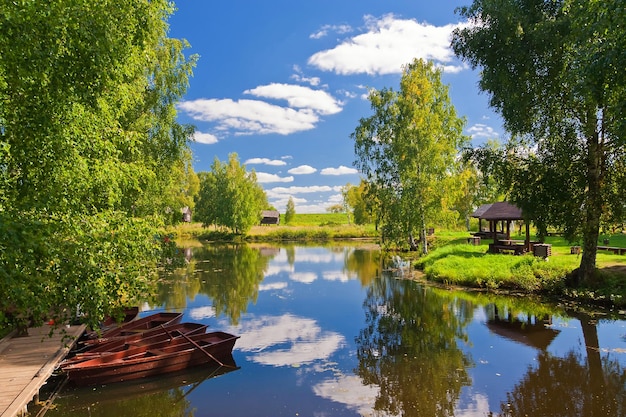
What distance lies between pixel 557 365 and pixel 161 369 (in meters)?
11.2

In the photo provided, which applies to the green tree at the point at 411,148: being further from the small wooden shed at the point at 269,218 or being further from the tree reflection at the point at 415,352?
the small wooden shed at the point at 269,218

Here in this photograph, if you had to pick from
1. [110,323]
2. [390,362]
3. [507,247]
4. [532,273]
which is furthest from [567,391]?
[507,247]

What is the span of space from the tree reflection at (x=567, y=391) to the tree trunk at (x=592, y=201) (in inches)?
272

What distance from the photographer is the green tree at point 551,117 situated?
17047 millimetres

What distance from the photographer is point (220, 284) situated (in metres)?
26.5

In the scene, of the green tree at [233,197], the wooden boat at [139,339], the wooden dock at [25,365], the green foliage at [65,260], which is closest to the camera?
the green foliage at [65,260]

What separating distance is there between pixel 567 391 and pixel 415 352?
438 centimetres

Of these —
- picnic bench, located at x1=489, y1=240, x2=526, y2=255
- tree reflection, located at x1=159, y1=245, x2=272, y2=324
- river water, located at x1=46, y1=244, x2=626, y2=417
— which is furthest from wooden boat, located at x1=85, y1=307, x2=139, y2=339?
picnic bench, located at x1=489, y1=240, x2=526, y2=255

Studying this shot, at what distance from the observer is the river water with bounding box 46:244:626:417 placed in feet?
32.0

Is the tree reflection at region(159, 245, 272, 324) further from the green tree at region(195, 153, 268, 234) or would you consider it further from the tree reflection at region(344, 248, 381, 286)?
the green tree at region(195, 153, 268, 234)

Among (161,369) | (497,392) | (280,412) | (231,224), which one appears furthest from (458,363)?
(231,224)

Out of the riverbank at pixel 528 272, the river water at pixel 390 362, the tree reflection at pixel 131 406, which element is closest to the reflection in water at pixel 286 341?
the river water at pixel 390 362

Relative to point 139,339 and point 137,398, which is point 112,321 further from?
point 137,398

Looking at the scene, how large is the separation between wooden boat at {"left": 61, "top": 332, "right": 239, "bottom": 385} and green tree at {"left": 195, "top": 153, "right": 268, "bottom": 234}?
49.9m
